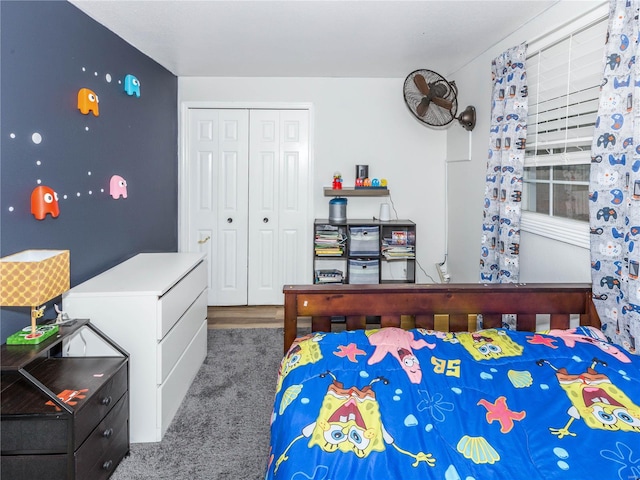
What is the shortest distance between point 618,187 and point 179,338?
7.63 feet

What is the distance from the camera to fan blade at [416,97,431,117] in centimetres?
350

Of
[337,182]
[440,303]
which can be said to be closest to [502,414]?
[440,303]

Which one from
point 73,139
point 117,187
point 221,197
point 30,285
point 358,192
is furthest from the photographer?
point 221,197

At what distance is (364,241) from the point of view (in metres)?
4.13

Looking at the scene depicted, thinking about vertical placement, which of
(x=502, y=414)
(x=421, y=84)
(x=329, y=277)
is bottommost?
(x=502, y=414)

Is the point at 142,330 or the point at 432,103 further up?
the point at 432,103

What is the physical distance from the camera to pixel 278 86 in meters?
4.43

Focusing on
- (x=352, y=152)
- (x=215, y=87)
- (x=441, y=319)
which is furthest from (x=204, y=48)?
(x=441, y=319)

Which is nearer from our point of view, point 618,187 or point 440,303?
point 618,187

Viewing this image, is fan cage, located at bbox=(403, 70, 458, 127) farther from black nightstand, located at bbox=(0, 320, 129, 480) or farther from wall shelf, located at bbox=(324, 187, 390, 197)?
black nightstand, located at bbox=(0, 320, 129, 480)

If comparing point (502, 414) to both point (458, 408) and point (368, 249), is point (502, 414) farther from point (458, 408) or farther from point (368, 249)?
point (368, 249)

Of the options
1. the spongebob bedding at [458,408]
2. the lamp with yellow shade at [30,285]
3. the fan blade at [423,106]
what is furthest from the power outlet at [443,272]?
the lamp with yellow shade at [30,285]

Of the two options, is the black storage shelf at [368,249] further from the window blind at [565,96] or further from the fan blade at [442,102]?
the window blind at [565,96]

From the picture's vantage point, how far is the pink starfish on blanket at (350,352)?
1.74 metres
